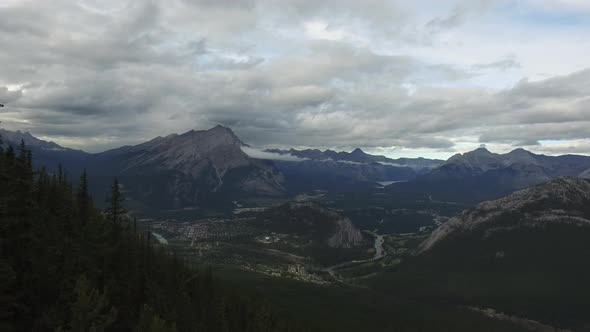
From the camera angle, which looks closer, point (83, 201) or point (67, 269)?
point (67, 269)

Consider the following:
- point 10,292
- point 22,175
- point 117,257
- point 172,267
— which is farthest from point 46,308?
point 172,267

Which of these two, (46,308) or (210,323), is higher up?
(46,308)

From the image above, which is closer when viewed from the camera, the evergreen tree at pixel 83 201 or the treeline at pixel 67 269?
the treeline at pixel 67 269

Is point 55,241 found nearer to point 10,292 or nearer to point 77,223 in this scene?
point 10,292

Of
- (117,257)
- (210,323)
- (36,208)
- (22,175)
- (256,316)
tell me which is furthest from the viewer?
(256,316)

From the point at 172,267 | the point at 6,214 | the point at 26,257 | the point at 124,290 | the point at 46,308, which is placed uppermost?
the point at 6,214

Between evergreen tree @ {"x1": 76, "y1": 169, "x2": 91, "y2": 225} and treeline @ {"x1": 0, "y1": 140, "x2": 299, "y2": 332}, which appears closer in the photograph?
treeline @ {"x1": 0, "y1": 140, "x2": 299, "y2": 332}

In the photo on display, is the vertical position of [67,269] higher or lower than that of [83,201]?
lower

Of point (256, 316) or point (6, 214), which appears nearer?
point (6, 214)
